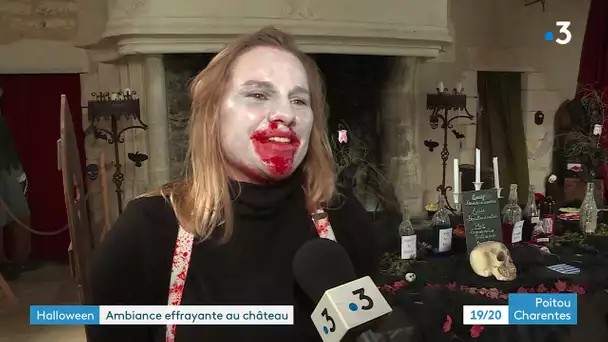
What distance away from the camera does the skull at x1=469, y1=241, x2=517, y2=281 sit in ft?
3.44

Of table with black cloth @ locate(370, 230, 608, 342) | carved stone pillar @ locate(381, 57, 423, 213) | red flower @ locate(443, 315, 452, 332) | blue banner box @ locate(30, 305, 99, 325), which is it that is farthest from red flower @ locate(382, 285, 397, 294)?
blue banner box @ locate(30, 305, 99, 325)

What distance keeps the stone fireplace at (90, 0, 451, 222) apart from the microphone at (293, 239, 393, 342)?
331 mm

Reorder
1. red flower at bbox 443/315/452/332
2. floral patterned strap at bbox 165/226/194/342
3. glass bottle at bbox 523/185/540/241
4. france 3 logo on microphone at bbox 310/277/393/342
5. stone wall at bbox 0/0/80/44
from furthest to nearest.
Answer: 1. glass bottle at bbox 523/185/540/241
2. red flower at bbox 443/315/452/332
3. stone wall at bbox 0/0/80/44
4. floral patterned strap at bbox 165/226/194/342
5. france 3 logo on microphone at bbox 310/277/393/342

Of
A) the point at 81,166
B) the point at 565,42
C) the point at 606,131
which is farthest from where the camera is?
the point at 606,131

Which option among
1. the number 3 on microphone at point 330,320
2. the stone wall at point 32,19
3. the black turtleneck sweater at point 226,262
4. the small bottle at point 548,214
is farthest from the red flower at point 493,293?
the stone wall at point 32,19

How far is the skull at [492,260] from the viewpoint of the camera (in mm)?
1048

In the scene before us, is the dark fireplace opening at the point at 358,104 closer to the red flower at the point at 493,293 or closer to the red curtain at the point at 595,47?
the red flower at the point at 493,293

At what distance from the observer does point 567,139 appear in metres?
1.13

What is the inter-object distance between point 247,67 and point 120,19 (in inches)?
16.5

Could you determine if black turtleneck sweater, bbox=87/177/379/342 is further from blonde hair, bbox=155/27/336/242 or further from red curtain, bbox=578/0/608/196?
red curtain, bbox=578/0/608/196

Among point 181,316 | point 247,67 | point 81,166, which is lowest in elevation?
point 181,316

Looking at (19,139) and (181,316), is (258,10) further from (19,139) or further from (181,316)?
(181,316)

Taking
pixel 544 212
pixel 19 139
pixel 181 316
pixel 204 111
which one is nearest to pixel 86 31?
pixel 19 139

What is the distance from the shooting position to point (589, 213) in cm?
130
